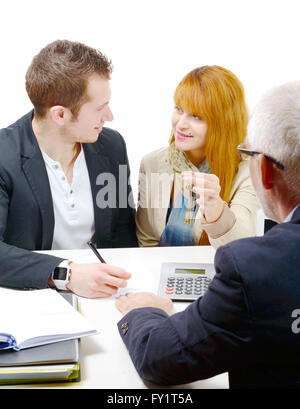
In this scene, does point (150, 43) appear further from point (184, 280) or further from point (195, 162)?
point (184, 280)

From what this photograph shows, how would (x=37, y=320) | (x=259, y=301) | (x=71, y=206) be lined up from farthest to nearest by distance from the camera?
(x=71, y=206), (x=37, y=320), (x=259, y=301)

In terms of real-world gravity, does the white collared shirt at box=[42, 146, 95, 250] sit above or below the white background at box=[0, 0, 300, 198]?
below

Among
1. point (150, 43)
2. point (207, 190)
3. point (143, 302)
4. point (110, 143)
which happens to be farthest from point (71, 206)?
point (150, 43)

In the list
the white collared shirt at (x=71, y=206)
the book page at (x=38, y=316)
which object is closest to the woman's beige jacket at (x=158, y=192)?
the white collared shirt at (x=71, y=206)

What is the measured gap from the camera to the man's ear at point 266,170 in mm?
1058

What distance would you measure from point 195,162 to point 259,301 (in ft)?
5.28

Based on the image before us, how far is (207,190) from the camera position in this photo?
1.95m

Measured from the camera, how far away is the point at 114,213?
7.97 feet

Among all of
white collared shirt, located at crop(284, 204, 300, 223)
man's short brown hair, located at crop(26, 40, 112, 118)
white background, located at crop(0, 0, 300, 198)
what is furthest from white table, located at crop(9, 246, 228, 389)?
white background, located at crop(0, 0, 300, 198)

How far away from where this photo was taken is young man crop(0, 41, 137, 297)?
220cm

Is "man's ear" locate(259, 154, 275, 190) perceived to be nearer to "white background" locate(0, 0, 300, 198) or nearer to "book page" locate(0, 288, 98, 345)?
"book page" locate(0, 288, 98, 345)

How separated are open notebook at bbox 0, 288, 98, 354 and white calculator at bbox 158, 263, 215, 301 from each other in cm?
35
